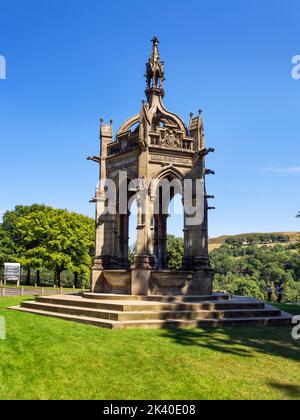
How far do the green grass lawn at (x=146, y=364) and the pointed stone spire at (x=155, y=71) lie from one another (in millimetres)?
13019

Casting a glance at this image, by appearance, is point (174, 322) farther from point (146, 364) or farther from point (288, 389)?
point (288, 389)

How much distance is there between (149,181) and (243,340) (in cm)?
868

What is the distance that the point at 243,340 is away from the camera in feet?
38.0

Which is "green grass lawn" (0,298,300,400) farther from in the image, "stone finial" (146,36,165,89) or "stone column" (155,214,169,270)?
"stone finial" (146,36,165,89)

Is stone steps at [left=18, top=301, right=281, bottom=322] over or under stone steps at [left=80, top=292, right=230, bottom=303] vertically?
under

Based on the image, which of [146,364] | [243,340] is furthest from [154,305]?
[146,364]

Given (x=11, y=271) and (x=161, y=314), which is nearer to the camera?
(x=161, y=314)

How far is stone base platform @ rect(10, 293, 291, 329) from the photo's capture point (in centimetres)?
1353

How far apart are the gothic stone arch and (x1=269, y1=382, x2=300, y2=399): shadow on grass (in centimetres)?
935

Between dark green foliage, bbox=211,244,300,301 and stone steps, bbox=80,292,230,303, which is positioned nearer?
stone steps, bbox=80,292,230,303

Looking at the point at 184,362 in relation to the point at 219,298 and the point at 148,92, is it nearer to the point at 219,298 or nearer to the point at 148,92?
the point at 219,298

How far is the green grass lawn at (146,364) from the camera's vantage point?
715 centimetres

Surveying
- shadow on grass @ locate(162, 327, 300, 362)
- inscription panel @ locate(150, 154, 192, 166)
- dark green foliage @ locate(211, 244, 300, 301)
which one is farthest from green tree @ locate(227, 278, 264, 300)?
shadow on grass @ locate(162, 327, 300, 362)

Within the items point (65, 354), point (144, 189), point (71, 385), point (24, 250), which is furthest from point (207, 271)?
point (24, 250)
